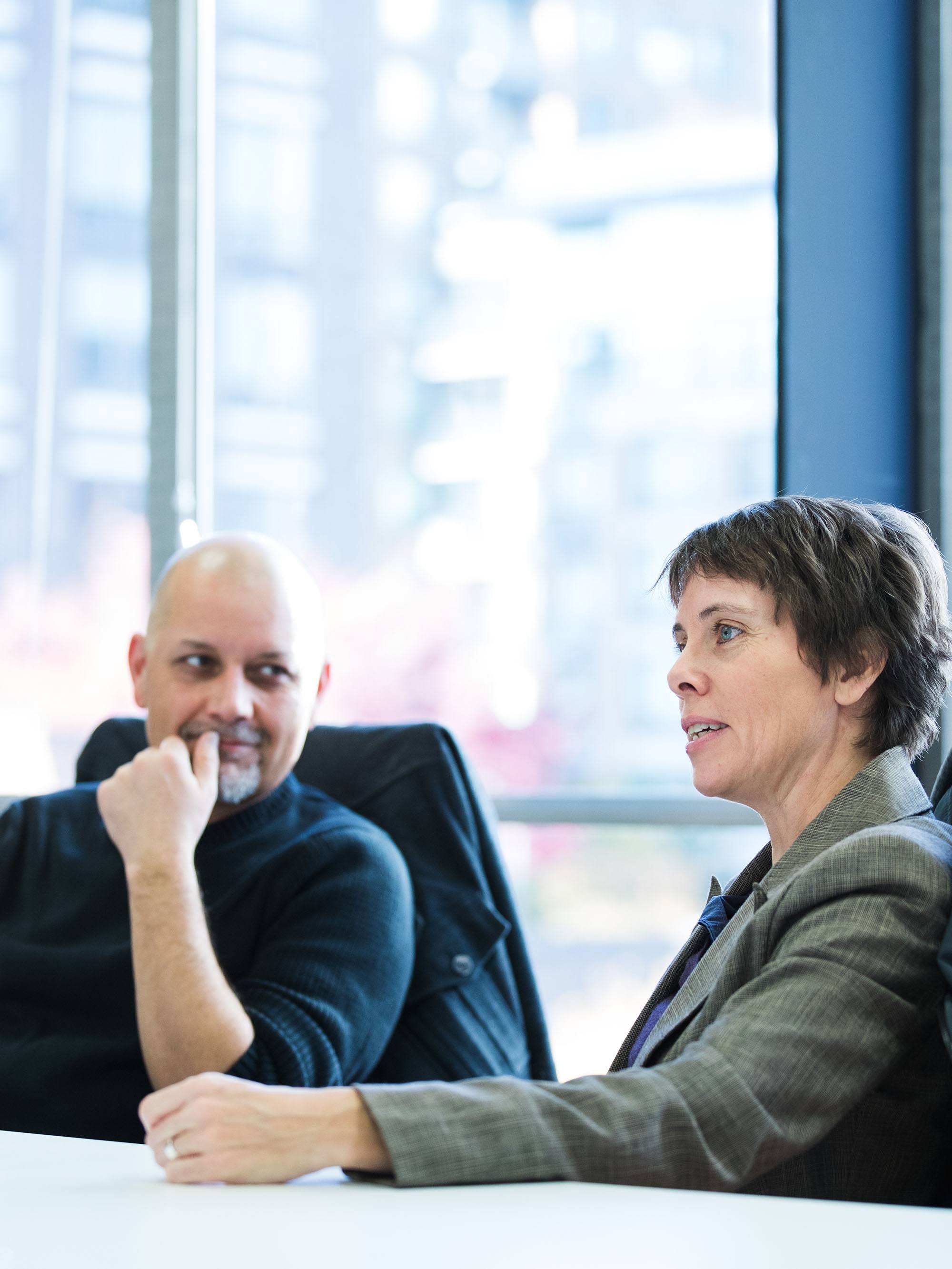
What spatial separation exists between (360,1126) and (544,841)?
2.01 metres

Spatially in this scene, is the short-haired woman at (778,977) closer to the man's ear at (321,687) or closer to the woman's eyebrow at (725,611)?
the woman's eyebrow at (725,611)

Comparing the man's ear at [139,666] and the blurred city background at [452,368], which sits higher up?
the blurred city background at [452,368]

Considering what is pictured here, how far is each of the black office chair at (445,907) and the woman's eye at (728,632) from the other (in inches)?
26.7

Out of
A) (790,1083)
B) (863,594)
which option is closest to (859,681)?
(863,594)

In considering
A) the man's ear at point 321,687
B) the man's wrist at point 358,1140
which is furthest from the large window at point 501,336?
the man's wrist at point 358,1140

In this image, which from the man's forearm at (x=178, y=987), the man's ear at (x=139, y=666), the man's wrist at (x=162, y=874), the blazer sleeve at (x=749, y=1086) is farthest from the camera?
the man's ear at (x=139, y=666)

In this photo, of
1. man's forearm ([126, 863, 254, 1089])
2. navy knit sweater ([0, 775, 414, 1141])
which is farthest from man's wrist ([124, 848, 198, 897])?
navy knit sweater ([0, 775, 414, 1141])

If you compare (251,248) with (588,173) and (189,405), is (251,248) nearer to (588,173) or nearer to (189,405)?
(189,405)

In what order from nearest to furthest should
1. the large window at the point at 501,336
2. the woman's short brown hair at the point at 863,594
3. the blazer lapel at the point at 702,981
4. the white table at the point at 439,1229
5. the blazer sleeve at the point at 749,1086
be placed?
the white table at the point at 439,1229, the blazer sleeve at the point at 749,1086, the blazer lapel at the point at 702,981, the woman's short brown hair at the point at 863,594, the large window at the point at 501,336

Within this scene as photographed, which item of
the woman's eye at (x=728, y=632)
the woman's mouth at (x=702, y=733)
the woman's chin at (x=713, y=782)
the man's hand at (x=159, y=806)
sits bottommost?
the man's hand at (x=159, y=806)

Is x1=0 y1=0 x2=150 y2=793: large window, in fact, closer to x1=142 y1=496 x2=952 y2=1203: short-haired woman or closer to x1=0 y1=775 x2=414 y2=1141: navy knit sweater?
x1=0 y1=775 x2=414 y2=1141: navy knit sweater

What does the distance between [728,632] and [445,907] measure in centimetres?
73

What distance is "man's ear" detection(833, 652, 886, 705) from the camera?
4.13 ft

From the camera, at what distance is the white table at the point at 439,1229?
0.74 meters
